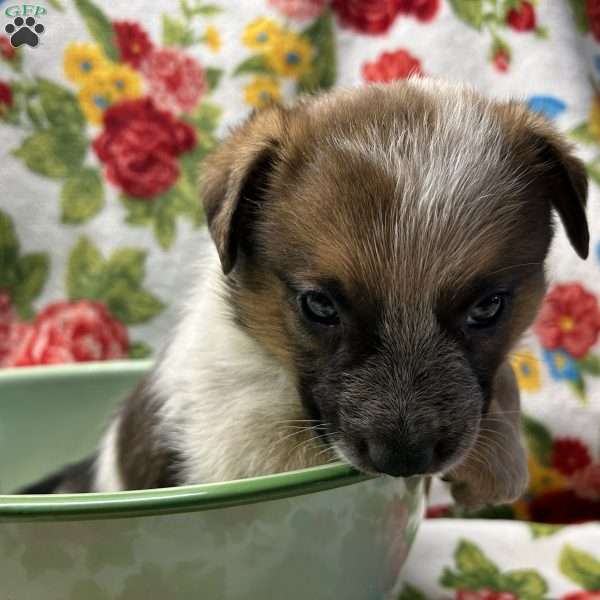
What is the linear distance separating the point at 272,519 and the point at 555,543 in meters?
1.22

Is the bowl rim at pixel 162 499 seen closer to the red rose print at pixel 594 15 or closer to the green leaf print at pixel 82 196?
the green leaf print at pixel 82 196

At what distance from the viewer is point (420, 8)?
2875 mm

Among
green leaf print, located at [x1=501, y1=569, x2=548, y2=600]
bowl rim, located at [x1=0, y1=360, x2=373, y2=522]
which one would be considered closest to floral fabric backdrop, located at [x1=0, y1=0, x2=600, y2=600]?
green leaf print, located at [x1=501, y1=569, x2=548, y2=600]

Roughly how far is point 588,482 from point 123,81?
5.76 feet

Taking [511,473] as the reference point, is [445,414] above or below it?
above

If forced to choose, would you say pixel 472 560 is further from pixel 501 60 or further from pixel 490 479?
pixel 501 60

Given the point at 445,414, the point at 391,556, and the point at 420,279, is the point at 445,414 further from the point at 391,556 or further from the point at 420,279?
the point at 391,556

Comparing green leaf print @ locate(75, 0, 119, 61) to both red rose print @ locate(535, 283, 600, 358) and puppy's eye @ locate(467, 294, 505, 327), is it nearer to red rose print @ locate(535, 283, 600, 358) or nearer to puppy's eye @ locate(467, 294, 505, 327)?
puppy's eye @ locate(467, 294, 505, 327)

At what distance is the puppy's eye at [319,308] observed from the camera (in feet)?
5.07

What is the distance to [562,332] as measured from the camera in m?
2.80

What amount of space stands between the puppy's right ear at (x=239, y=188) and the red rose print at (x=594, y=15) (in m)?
1.42

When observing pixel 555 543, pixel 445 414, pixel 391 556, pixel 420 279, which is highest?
pixel 420 279

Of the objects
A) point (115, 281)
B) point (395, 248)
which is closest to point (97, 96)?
point (115, 281)

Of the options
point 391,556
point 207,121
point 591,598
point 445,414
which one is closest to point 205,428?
point 391,556
